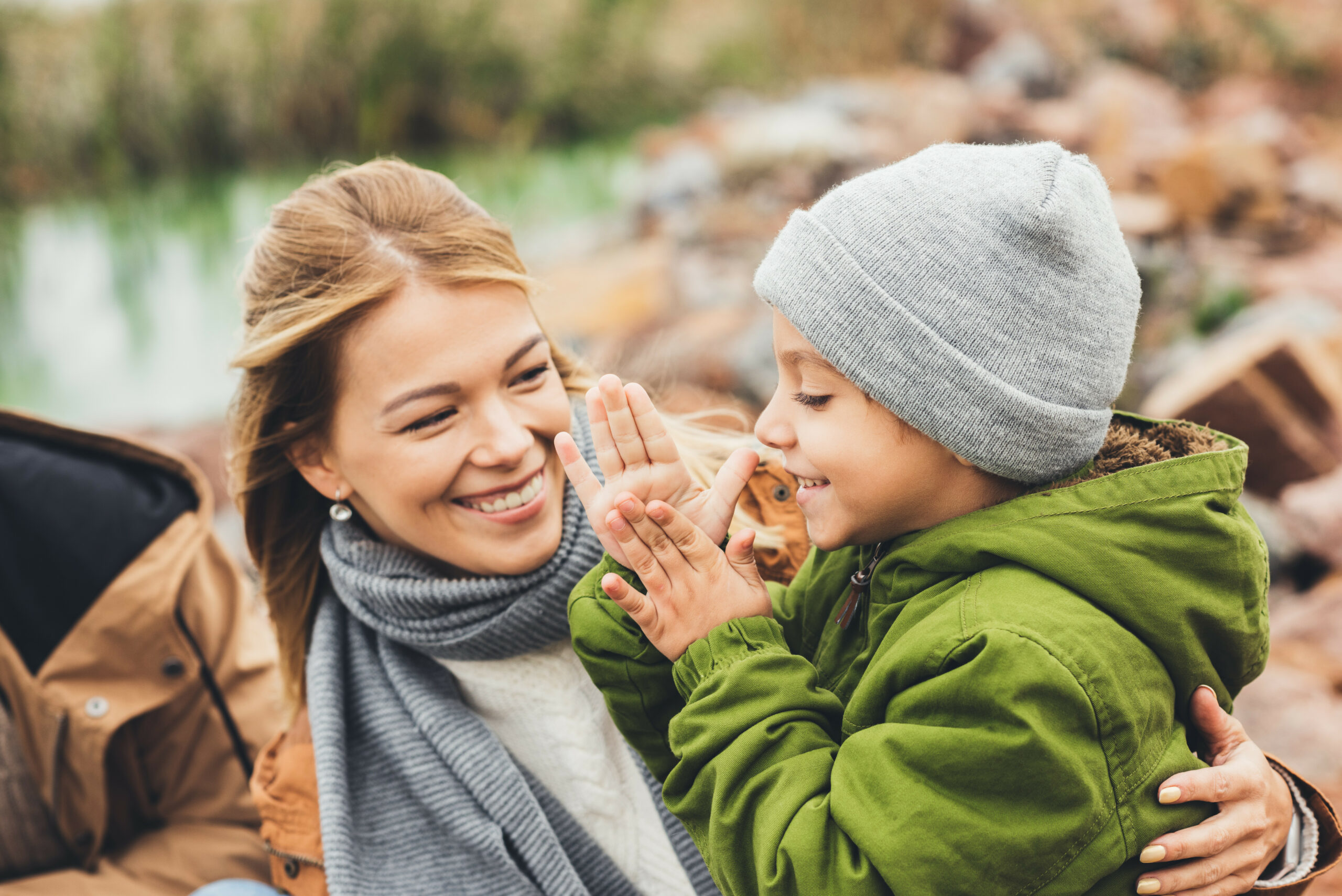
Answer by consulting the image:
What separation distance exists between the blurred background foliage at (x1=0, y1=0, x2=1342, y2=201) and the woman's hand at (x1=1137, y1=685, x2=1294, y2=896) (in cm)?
831

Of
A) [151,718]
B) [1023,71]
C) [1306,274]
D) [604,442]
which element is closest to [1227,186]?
[1306,274]

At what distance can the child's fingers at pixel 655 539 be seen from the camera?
1377 millimetres

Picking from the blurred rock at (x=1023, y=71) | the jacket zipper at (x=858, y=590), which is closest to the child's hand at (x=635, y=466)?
the jacket zipper at (x=858, y=590)

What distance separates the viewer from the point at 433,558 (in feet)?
6.30

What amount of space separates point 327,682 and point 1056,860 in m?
1.28

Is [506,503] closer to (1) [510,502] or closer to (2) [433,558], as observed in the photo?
(1) [510,502]

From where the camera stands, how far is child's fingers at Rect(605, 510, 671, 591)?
54.6 inches

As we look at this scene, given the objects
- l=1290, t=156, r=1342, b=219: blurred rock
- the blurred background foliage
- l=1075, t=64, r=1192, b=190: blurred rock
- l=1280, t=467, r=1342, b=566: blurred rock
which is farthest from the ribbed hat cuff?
the blurred background foliage

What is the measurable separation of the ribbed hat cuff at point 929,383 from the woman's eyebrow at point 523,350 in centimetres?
59

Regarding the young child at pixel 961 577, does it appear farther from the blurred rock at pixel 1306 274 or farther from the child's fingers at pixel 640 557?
the blurred rock at pixel 1306 274

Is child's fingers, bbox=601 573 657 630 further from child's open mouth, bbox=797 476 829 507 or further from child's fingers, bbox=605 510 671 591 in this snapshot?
child's open mouth, bbox=797 476 829 507

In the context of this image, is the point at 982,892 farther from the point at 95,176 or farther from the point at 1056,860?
the point at 95,176

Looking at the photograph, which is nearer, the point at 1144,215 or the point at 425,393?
the point at 425,393

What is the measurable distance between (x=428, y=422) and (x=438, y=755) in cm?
59
